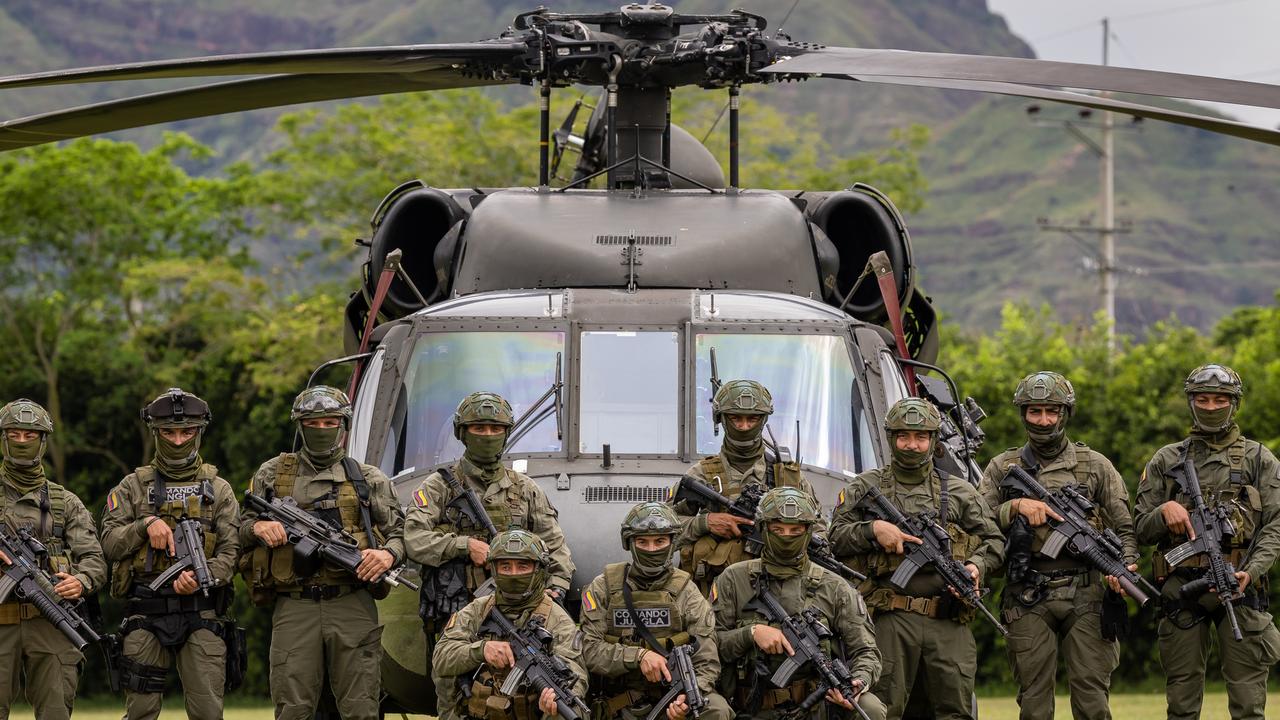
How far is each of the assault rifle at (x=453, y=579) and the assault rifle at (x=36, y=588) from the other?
1.51 m

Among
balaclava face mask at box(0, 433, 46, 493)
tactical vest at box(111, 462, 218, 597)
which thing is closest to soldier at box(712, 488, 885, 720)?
tactical vest at box(111, 462, 218, 597)

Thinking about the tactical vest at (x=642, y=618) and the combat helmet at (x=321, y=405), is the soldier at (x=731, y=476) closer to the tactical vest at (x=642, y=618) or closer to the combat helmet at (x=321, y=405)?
the tactical vest at (x=642, y=618)

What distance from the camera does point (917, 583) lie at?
27.3 ft

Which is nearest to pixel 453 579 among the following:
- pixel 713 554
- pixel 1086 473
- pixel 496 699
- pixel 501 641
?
pixel 501 641

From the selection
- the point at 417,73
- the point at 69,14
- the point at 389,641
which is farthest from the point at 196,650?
the point at 69,14

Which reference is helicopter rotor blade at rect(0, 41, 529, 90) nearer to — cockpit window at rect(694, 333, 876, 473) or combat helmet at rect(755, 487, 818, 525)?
cockpit window at rect(694, 333, 876, 473)

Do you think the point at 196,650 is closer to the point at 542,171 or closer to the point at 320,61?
the point at 320,61

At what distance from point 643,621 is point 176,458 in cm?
242

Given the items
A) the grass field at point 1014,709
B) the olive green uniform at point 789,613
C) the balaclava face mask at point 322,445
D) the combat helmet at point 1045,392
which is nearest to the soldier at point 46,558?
the balaclava face mask at point 322,445

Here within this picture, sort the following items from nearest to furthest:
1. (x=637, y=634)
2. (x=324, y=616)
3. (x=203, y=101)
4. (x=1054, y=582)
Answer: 1. (x=637, y=634)
2. (x=324, y=616)
3. (x=1054, y=582)
4. (x=203, y=101)

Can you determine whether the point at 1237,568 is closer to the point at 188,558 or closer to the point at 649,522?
the point at 649,522

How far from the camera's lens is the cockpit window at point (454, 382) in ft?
29.4

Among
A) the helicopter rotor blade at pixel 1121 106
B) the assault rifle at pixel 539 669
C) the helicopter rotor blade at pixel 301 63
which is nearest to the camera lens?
the helicopter rotor blade at pixel 1121 106

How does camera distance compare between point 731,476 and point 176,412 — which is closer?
point 731,476
